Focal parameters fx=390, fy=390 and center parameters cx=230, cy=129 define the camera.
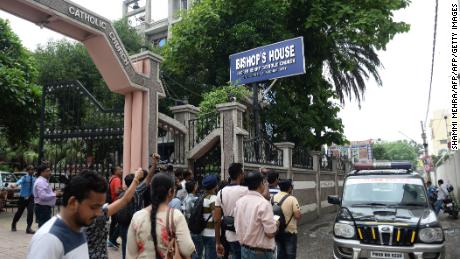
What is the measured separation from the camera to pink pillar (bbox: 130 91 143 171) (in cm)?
892

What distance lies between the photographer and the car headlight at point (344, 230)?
642 centimetres

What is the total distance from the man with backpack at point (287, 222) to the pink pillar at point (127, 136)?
4.43 metres

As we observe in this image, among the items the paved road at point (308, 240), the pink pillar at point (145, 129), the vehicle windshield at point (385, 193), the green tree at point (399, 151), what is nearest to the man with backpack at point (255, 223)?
the vehicle windshield at point (385, 193)

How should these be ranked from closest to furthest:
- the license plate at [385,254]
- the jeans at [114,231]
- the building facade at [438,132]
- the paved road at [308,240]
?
the license plate at [385,254], the paved road at [308,240], the jeans at [114,231], the building facade at [438,132]

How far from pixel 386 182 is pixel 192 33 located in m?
10.2

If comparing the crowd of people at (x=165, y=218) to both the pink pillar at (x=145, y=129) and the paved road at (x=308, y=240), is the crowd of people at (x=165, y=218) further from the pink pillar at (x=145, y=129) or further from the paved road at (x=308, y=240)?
the pink pillar at (x=145, y=129)

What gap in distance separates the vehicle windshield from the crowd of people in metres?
2.02

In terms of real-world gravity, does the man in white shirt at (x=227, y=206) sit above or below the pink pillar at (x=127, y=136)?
below

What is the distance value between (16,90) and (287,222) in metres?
10.5

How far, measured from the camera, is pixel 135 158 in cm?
890

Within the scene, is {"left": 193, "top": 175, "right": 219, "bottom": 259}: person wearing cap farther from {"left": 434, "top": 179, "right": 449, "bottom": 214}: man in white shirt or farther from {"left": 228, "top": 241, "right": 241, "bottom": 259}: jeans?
{"left": 434, "top": 179, "right": 449, "bottom": 214}: man in white shirt

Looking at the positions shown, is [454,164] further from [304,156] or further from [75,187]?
[75,187]

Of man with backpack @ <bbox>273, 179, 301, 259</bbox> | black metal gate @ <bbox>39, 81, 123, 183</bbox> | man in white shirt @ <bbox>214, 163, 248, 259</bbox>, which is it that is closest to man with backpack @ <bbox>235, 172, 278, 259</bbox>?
man in white shirt @ <bbox>214, 163, 248, 259</bbox>

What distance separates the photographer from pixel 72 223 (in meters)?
2.04
